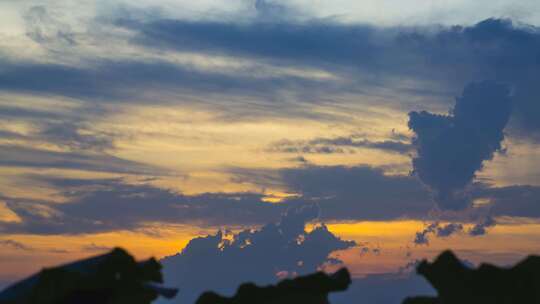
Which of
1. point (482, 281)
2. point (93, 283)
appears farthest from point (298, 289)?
point (93, 283)

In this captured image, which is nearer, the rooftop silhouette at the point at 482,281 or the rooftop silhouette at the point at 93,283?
the rooftop silhouette at the point at 93,283

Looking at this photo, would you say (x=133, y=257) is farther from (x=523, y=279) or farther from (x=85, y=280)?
(x=523, y=279)

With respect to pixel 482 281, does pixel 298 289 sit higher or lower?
lower

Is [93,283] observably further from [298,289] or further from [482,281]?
[482,281]

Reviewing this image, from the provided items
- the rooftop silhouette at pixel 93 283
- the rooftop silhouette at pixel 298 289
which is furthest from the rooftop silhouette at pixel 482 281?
the rooftop silhouette at pixel 93 283

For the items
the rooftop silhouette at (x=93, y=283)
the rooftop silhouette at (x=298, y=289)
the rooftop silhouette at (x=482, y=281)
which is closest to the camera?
the rooftop silhouette at (x=93, y=283)

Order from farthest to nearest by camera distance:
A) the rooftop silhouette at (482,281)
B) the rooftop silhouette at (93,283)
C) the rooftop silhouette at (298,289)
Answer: the rooftop silhouette at (298,289), the rooftop silhouette at (482,281), the rooftop silhouette at (93,283)

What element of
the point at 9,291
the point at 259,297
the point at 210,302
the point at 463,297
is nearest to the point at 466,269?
the point at 463,297

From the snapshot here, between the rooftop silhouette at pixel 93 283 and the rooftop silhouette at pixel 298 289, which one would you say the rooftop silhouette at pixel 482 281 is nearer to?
the rooftop silhouette at pixel 298 289

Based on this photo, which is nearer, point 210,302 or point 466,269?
point 466,269

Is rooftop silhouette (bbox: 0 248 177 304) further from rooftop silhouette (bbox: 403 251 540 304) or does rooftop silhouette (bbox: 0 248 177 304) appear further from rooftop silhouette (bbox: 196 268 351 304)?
rooftop silhouette (bbox: 403 251 540 304)

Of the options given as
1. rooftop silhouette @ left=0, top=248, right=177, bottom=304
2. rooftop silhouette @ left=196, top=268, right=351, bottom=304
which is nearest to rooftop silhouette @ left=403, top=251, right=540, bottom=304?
rooftop silhouette @ left=196, top=268, right=351, bottom=304

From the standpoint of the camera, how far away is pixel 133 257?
20.6m

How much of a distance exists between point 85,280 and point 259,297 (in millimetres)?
5229
